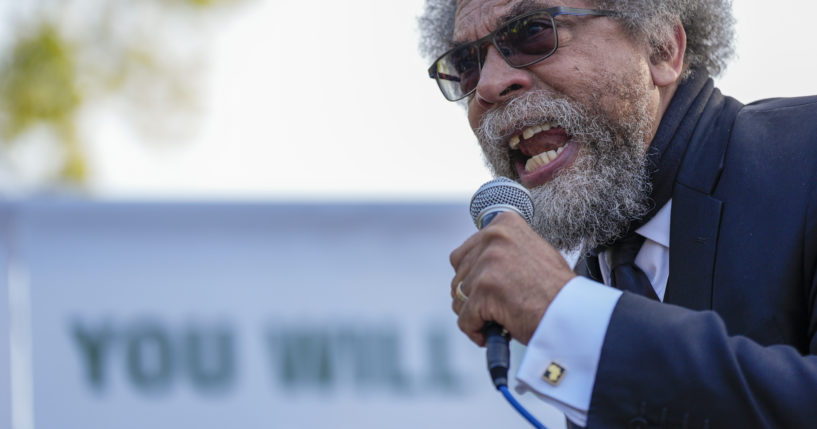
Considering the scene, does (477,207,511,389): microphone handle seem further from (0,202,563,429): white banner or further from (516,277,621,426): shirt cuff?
(0,202,563,429): white banner

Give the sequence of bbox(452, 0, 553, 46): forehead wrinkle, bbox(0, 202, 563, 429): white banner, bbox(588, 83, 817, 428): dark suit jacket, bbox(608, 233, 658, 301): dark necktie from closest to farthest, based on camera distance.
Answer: bbox(588, 83, 817, 428): dark suit jacket < bbox(608, 233, 658, 301): dark necktie < bbox(452, 0, 553, 46): forehead wrinkle < bbox(0, 202, 563, 429): white banner

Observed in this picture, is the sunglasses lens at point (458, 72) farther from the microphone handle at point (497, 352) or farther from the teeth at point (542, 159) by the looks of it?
the microphone handle at point (497, 352)

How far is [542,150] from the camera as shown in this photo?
10.0 feet

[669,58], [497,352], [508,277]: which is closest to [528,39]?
[669,58]

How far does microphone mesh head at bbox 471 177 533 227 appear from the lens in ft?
8.02

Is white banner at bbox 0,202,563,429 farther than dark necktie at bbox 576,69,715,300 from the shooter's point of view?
Yes

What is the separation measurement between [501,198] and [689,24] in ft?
4.28

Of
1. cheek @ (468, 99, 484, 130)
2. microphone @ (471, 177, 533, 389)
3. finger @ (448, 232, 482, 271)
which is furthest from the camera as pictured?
cheek @ (468, 99, 484, 130)

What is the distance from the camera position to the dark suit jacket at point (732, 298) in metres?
1.95

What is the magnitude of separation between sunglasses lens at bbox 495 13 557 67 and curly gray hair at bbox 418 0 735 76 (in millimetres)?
214

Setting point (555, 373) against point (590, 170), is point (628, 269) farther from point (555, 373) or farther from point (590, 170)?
point (555, 373)

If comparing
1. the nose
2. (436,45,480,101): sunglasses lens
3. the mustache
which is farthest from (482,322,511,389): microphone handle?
(436,45,480,101): sunglasses lens

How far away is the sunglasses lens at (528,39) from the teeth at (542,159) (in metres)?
0.29

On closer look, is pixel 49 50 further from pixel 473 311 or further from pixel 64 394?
pixel 473 311
